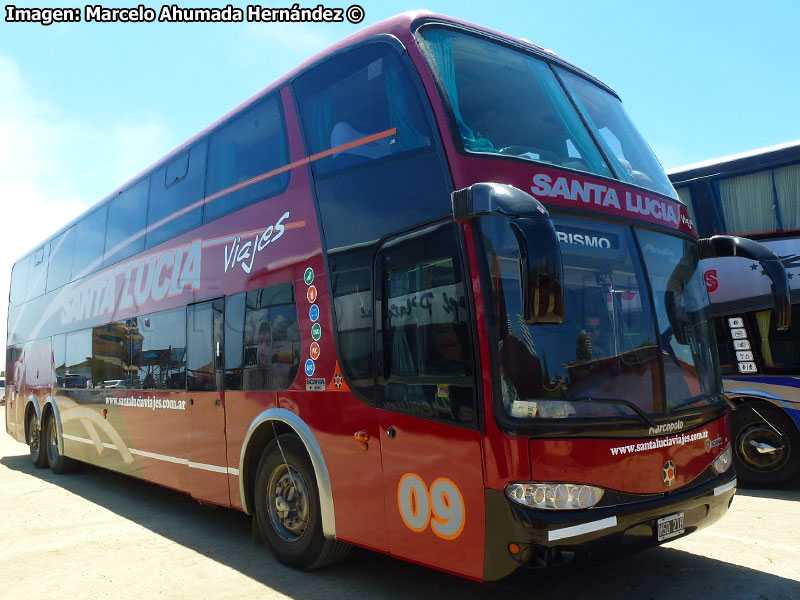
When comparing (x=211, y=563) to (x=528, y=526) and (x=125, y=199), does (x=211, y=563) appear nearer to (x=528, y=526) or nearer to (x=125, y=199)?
(x=528, y=526)

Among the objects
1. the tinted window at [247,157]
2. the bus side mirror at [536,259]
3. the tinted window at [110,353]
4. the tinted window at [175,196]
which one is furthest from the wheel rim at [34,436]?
the bus side mirror at [536,259]

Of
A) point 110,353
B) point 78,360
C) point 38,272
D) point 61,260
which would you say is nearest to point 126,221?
A: point 110,353

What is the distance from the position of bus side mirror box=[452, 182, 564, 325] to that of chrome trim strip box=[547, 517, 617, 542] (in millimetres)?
1174

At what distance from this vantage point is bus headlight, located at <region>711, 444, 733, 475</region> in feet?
15.0

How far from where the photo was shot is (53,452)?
1180 cm

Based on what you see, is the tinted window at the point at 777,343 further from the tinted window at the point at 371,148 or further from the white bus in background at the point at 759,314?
the tinted window at the point at 371,148

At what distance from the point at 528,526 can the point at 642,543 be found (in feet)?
2.86

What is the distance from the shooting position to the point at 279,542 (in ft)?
18.1

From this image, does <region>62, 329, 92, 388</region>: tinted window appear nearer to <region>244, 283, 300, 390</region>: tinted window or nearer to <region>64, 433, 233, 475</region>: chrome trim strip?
<region>64, 433, 233, 475</region>: chrome trim strip

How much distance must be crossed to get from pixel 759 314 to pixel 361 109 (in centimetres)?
585

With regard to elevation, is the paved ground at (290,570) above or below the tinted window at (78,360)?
below

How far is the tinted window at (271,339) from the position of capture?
18.1 ft

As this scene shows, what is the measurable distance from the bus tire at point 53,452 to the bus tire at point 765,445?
10.3 metres

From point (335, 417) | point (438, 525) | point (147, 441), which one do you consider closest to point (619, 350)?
point (438, 525)
